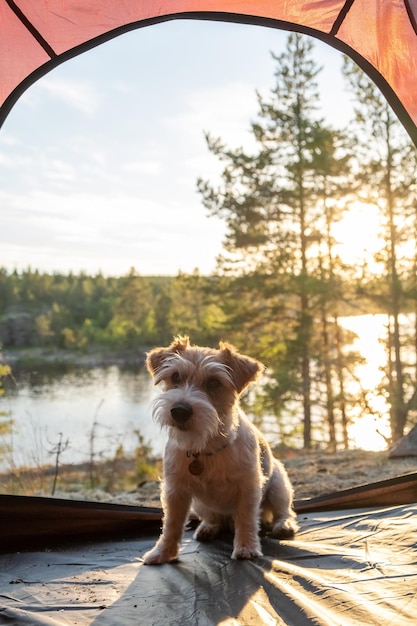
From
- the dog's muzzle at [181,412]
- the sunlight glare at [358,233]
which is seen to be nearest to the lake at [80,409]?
the dog's muzzle at [181,412]

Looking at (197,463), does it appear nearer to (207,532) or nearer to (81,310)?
(207,532)

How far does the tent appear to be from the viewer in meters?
2.59

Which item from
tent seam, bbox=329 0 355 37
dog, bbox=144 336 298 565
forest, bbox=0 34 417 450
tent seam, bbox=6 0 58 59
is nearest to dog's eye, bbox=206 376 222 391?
dog, bbox=144 336 298 565

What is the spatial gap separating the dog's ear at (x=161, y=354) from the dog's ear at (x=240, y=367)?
24cm

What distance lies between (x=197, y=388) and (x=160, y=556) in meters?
0.95

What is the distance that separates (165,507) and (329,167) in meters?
13.8

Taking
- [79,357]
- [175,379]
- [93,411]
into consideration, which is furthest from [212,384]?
[79,357]

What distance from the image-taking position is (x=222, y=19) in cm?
392

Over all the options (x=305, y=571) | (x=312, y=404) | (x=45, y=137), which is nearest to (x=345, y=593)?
(x=305, y=571)

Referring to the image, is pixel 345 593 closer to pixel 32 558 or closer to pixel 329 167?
pixel 32 558

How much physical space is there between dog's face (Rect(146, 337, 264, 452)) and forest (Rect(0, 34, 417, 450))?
11.8 meters

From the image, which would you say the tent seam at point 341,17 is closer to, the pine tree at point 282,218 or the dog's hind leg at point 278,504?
the dog's hind leg at point 278,504

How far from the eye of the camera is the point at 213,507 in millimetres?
3506

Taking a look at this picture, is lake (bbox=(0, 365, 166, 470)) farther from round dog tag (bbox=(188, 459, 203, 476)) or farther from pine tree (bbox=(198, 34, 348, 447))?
round dog tag (bbox=(188, 459, 203, 476))
